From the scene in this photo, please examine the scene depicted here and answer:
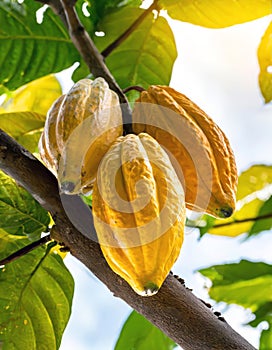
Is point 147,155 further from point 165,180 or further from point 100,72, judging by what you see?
point 100,72

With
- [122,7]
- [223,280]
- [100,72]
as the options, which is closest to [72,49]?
[122,7]

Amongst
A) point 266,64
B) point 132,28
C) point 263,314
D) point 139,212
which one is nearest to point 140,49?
point 132,28

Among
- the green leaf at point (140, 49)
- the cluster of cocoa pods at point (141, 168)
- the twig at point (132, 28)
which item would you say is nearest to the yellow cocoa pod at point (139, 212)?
the cluster of cocoa pods at point (141, 168)

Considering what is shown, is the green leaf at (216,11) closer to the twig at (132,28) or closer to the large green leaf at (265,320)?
the twig at (132,28)

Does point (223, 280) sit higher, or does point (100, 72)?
point (100, 72)

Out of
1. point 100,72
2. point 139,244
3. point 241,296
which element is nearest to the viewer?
point 139,244
